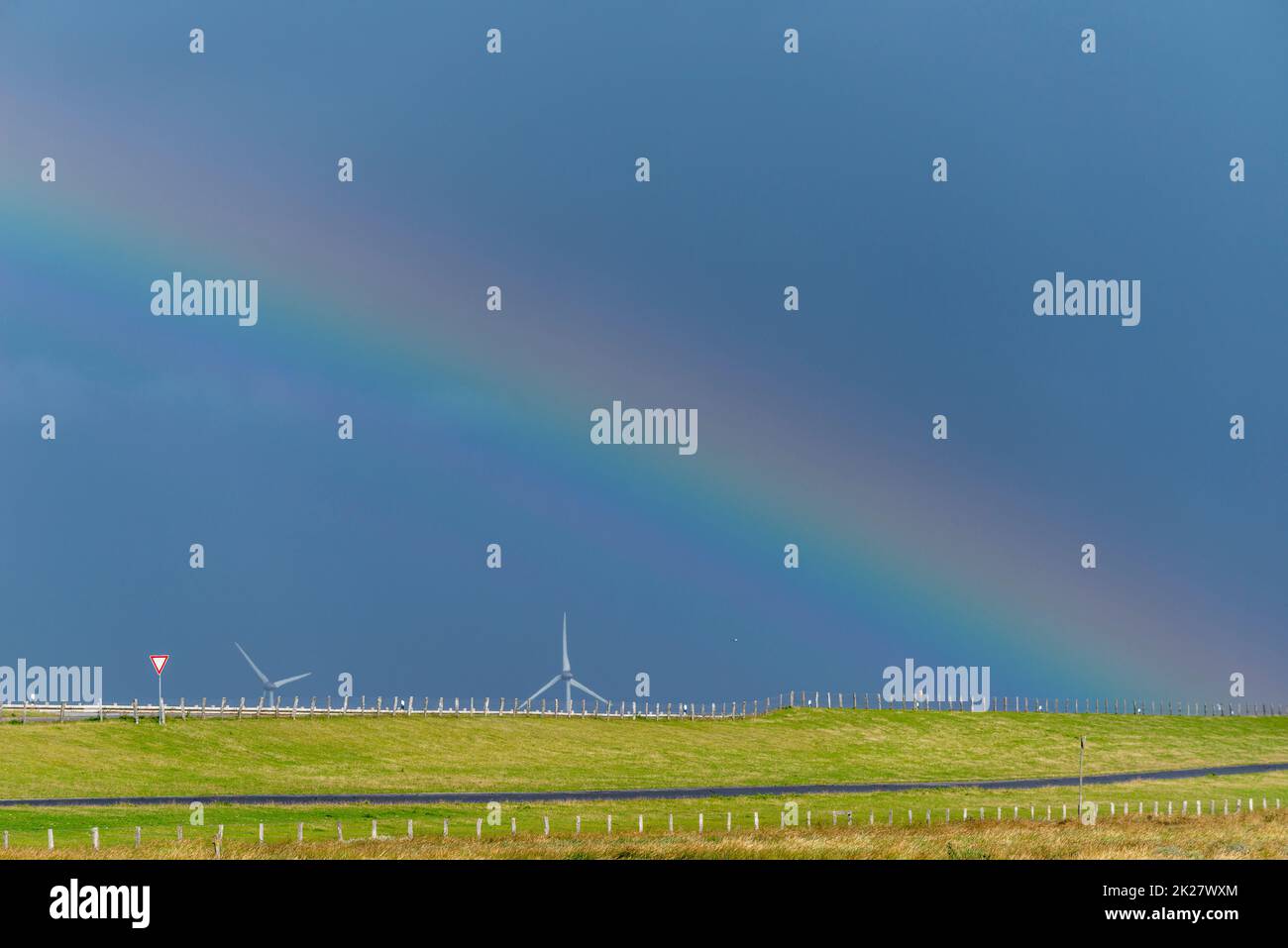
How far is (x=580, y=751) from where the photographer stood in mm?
130375

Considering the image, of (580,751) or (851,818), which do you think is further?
(580,751)

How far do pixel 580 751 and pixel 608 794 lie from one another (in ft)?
116

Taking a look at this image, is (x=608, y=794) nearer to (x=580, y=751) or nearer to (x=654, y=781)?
(x=654, y=781)

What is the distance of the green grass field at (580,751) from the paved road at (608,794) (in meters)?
3.57

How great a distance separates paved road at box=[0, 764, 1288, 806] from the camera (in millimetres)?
82812

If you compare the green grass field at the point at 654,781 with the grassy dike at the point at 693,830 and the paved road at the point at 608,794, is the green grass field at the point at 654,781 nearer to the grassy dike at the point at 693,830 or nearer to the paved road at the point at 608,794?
the grassy dike at the point at 693,830

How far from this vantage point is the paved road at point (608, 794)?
272 ft

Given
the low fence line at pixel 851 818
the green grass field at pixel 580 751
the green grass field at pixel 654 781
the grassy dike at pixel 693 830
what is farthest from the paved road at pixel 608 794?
the low fence line at pixel 851 818

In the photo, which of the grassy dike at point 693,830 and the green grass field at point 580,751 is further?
the green grass field at point 580,751

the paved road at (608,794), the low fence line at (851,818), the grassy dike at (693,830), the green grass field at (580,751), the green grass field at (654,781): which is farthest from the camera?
the green grass field at (580,751)

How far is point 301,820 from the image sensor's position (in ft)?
238

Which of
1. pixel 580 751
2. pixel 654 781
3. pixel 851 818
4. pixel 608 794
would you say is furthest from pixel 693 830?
pixel 580 751

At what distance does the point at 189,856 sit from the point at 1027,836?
37780 millimetres
